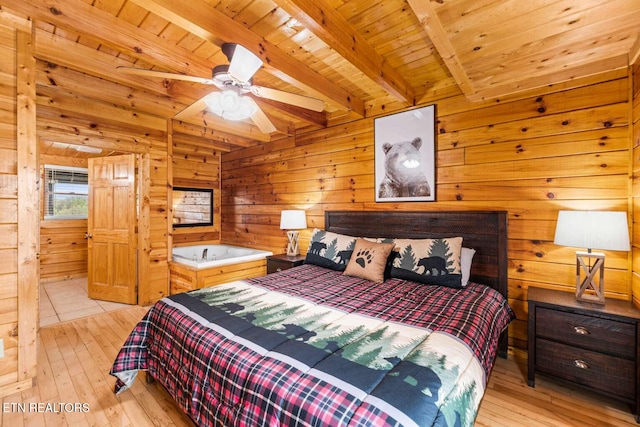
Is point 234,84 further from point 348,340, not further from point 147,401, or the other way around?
point 147,401

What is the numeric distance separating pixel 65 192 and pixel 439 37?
21.6ft

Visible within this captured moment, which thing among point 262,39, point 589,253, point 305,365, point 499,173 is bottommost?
point 305,365

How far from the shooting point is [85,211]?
5.57 meters

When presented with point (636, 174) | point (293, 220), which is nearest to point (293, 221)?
point (293, 220)

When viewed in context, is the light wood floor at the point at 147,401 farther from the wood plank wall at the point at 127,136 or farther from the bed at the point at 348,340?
the wood plank wall at the point at 127,136

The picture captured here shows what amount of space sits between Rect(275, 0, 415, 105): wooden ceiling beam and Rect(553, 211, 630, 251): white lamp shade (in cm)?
170

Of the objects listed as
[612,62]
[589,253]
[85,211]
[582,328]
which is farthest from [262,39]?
[85,211]

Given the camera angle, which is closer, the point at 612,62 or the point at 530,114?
the point at 612,62

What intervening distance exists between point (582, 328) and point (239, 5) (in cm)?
302

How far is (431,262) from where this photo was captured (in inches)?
94.0

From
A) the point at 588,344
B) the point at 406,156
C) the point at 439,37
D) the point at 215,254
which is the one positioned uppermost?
the point at 439,37

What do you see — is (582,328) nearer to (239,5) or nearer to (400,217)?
(400,217)

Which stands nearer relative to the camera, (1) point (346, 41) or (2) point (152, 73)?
(2) point (152, 73)

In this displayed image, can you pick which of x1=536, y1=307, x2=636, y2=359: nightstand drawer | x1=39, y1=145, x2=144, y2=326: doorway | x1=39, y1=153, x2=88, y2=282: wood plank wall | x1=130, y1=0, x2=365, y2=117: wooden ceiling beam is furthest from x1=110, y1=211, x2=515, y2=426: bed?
x1=39, y1=153, x2=88, y2=282: wood plank wall
